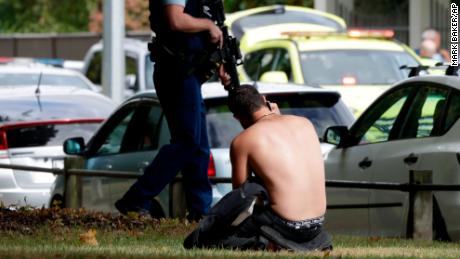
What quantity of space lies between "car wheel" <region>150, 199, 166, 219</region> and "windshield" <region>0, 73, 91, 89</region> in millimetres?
8271

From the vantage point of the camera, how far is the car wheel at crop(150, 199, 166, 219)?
13241 mm

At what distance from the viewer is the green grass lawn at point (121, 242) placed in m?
8.45

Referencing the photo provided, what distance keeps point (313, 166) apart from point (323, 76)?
31.8ft

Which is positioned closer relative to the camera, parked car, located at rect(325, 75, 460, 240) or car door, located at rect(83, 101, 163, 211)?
parked car, located at rect(325, 75, 460, 240)

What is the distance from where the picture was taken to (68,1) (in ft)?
195

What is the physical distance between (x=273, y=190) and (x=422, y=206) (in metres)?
2.54

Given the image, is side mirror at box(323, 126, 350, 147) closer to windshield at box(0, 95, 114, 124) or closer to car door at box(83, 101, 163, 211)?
car door at box(83, 101, 163, 211)

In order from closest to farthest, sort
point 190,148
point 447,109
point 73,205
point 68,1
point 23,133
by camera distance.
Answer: point 190,148 < point 447,109 < point 73,205 < point 23,133 < point 68,1

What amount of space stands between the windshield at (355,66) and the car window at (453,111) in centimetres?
672

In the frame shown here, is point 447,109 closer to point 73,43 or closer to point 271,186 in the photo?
point 271,186

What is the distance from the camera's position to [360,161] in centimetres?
1273

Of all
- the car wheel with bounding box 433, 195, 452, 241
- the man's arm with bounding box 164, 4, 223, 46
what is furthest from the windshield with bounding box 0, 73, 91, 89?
the car wheel with bounding box 433, 195, 452, 241

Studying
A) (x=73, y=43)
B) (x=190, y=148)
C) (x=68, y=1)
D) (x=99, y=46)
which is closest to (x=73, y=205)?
(x=190, y=148)

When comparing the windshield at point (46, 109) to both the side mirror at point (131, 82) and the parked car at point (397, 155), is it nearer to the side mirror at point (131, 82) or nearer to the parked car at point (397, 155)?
the parked car at point (397, 155)
